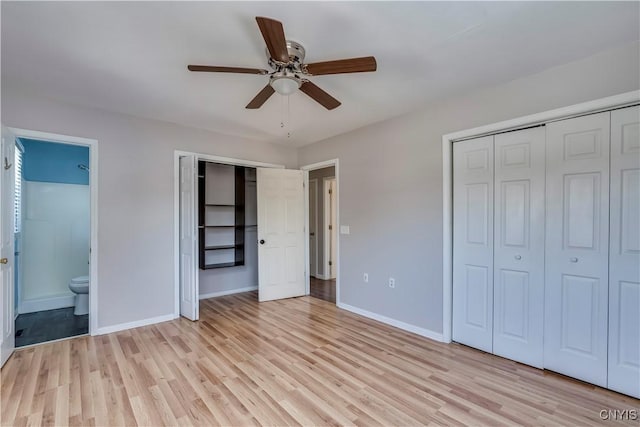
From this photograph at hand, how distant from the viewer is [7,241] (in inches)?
105

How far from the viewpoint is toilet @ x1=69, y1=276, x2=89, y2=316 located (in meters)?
3.80

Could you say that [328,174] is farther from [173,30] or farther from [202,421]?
[202,421]

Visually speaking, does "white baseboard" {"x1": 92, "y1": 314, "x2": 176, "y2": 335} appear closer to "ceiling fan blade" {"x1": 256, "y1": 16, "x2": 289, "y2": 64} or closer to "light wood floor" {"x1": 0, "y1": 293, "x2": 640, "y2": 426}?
"light wood floor" {"x1": 0, "y1": 293, "x2": 640, "y2": 426}

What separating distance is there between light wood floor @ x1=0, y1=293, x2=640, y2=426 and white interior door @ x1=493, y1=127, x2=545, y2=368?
0.74 ft

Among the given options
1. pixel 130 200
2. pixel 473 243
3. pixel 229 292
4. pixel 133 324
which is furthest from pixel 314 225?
pixel 473 243

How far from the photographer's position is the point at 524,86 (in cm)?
255

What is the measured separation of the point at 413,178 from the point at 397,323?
66.2 inches

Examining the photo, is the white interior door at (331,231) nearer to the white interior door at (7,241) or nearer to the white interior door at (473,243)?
the white interior door at (473,243)

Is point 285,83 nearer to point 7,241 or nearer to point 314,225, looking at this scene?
point 7,241

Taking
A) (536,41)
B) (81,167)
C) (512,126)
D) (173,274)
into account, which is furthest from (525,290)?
(81,167)

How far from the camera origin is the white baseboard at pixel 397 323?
3.15m

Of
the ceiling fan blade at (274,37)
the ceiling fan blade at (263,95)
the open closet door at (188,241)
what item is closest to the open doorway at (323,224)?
the open closet door at (188,241)

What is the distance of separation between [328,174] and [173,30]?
4.31 metres

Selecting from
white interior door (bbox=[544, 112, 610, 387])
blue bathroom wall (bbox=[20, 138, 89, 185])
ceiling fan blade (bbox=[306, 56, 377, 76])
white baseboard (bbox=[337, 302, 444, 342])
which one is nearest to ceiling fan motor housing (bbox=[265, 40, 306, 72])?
ceiling fan blade (bbox=[306, 56, 377, 76])
